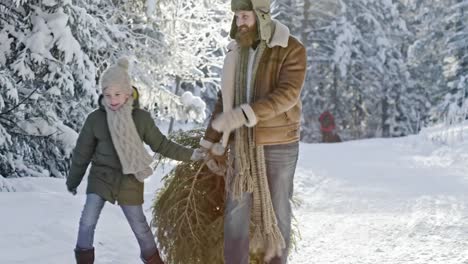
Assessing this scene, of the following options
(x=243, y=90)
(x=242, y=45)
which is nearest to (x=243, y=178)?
(x=243, y=90)

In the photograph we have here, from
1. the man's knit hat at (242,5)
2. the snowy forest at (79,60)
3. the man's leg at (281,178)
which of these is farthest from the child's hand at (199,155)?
the snowy forest at (79,60)

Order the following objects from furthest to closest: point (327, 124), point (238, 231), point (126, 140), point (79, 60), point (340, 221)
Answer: point (327, 124) → point (79, 60) → point (340, 221) → point (126, 140) → point (238, 231)

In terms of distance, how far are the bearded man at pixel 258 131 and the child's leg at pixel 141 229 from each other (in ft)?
2.06

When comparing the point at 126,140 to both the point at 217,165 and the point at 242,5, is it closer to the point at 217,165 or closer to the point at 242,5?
the point at 217,165

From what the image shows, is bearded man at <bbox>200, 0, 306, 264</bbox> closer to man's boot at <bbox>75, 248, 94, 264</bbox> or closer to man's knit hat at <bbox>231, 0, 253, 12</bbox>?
man's knit hat at <bbox>231, 0, 253, 12</bbox>

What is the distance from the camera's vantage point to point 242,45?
388 centimetres

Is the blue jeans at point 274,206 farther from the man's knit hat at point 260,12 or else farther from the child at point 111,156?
the man's knit hat at point 260,12

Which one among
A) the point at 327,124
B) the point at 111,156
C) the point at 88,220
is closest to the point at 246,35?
the point at 111,156

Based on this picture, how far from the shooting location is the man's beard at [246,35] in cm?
385

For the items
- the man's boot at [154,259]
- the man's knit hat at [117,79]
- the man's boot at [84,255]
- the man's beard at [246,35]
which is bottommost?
the man's boot at [154,259]

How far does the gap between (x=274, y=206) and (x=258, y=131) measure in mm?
529

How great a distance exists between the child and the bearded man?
0.44 metres

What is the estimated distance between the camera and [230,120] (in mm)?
3703

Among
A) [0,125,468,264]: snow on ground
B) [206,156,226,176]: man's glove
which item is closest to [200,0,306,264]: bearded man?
[206,156,226,176]: man's glove
